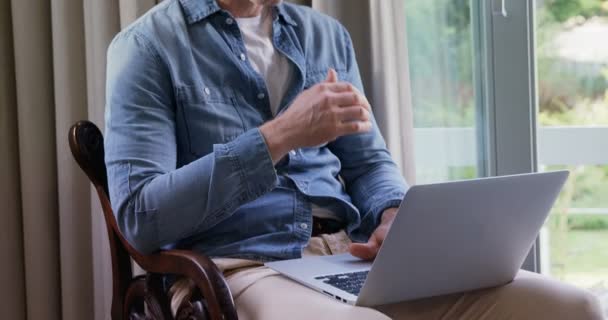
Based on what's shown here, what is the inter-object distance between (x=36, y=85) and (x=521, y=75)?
3.77 feet

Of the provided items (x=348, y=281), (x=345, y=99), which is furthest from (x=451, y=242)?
(x=345, y=99)

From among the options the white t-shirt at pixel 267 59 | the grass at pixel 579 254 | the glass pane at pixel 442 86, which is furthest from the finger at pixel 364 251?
the grass at pixel 579 254

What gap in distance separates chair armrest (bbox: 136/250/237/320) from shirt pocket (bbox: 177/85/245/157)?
23cm

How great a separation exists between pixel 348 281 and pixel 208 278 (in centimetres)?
22

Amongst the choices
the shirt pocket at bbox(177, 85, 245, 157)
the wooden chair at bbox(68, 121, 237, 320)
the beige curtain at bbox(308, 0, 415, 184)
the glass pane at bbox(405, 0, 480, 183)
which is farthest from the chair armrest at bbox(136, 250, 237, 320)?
the glass pane at bbox(405, 0, 480, 183)

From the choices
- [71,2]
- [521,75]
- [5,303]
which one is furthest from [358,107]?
[5,303]

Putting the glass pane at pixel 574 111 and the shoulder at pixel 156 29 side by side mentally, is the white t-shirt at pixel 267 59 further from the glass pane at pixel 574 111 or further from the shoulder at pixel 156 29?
the glass pane at pixel 574 111

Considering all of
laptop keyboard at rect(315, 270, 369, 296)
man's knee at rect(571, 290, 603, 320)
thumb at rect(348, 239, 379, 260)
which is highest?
thumb at rect(348, 239, 379, 260)

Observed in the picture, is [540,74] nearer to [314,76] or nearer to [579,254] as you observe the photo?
[579,254]

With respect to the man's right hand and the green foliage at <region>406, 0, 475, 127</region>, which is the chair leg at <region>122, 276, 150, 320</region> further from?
the green foliage at <region>406, 0, 475, 127</region>

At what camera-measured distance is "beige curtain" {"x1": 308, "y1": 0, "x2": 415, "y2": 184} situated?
6.02ft

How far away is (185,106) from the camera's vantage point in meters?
1.43

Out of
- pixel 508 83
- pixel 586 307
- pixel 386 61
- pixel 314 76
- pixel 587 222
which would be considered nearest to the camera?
pixel 586 307

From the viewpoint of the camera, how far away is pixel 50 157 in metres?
1.93
